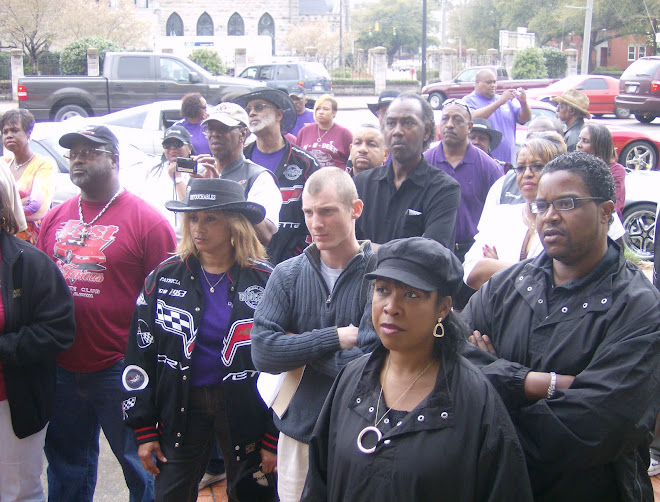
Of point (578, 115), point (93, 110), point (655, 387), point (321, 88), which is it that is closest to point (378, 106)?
point (578, 115)

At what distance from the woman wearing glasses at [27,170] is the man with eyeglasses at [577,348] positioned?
4.24 m

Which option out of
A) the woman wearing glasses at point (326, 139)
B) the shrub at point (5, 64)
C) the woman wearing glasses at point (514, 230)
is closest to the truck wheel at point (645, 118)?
the woman wearing glasses at point (326, 139)

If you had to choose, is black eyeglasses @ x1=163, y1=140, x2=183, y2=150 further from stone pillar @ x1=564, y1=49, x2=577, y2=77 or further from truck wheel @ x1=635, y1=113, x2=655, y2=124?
stone pillar @ x1=564, y1=49, x2=577, y2=77

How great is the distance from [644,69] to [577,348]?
963 inches

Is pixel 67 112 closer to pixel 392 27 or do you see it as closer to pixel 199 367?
pixel 199 367

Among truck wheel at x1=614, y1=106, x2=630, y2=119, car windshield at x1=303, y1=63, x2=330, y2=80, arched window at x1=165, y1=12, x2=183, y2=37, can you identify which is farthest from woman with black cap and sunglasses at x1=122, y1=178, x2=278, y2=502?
arched window at x1=165, y1=12, x2=183, y2=37

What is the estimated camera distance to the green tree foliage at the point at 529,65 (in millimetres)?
37469

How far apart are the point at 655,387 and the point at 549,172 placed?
88 cm

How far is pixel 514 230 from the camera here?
12.1 ft

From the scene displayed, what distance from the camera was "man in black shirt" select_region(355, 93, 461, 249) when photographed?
13.0 ft

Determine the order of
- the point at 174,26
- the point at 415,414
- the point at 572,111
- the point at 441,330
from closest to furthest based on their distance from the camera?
1. the point at 415,414
2. the point at 441,330
3. the point at 572,111
4. the point at 174,26

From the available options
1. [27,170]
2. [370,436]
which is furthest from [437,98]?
[370,436]

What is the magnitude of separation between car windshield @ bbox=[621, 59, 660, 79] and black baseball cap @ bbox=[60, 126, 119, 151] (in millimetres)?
23564

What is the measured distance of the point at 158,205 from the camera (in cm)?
556
